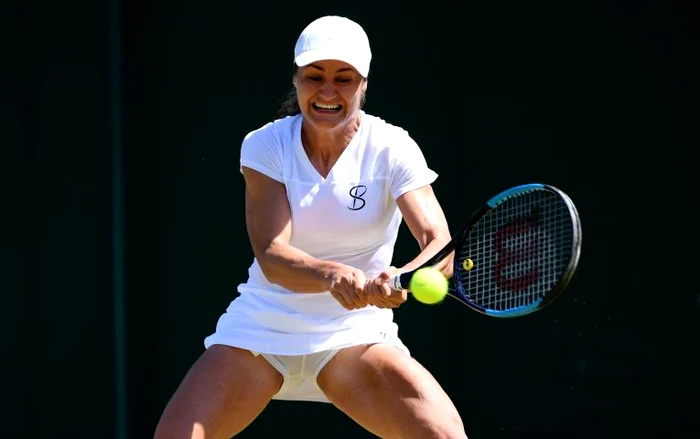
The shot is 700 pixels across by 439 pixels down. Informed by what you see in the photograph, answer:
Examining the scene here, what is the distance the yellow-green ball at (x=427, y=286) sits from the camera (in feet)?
10.9

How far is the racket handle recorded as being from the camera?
3.38 m

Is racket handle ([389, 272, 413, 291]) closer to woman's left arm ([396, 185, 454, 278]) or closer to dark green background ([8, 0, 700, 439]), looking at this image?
woman's left arm ([396, 185, 454, 278])

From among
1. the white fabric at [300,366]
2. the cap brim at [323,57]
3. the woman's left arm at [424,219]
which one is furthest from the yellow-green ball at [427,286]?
the cap brim at [323,57]

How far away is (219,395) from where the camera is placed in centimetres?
353

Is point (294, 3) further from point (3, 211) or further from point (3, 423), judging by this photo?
point (3, 423)

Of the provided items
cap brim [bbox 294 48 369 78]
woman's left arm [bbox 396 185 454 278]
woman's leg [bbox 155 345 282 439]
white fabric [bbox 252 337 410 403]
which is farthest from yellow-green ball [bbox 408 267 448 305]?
cap brim [bbox 294 48 369 78]

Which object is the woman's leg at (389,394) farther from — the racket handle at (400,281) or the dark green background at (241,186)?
the dark green background at (241,186)

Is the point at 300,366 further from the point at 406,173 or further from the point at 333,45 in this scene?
the point at 333,45

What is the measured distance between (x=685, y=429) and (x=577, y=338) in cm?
53

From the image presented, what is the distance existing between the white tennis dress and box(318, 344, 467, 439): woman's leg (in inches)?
2.4

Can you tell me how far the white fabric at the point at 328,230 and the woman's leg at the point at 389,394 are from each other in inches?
2.9

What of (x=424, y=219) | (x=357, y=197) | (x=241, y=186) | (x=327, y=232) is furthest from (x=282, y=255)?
(x=241, y=186)

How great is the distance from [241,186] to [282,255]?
1.67 metres

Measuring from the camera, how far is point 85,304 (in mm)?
5164
